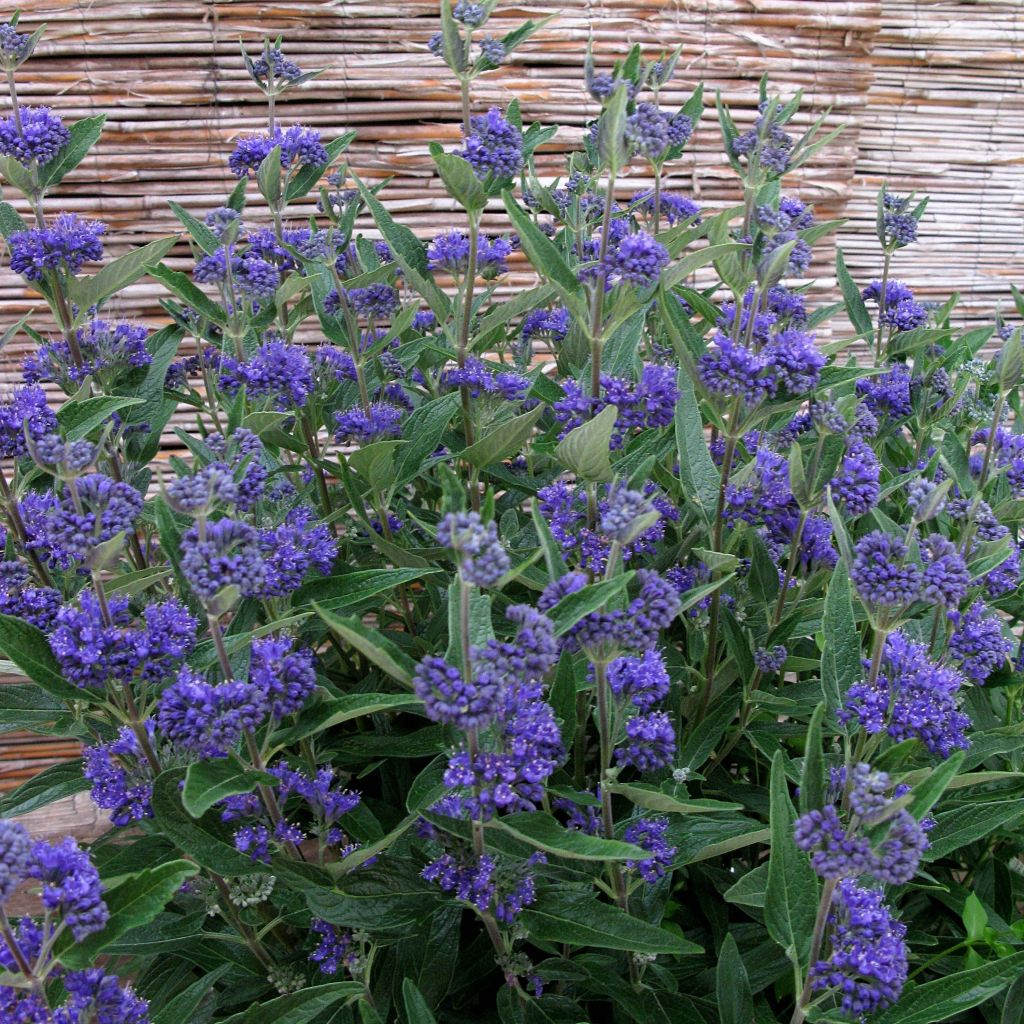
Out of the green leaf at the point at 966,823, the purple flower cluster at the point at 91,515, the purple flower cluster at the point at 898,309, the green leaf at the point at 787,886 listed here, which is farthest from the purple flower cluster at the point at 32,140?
the green leaf at the point at 966,823

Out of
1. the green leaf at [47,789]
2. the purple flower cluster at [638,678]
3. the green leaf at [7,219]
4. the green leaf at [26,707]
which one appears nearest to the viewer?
the purple flower cluster at [638,678]

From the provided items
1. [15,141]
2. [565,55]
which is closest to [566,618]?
[15,141]

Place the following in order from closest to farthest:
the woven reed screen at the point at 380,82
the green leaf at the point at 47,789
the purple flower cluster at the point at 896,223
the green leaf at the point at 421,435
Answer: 1. the green leaf at the point at 47,789
2. the green leaf at the point at 421,435
3. the purple flower cluster at the point at 896,223
4. the woven reed screen at the point at 380,82

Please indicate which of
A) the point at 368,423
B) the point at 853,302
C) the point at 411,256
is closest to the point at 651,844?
the point at 368,423

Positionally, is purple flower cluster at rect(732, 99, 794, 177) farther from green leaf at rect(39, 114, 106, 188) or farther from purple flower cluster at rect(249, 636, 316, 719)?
green leaf at rect(39, 114, 106, 188)

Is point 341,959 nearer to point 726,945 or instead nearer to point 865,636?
point 726,945

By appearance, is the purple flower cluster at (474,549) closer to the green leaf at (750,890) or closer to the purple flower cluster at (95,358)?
the green leaf at (750,890)

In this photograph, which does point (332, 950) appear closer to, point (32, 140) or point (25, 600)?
point (25, 600)
